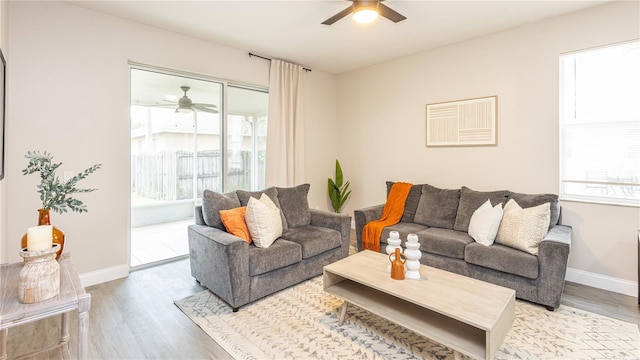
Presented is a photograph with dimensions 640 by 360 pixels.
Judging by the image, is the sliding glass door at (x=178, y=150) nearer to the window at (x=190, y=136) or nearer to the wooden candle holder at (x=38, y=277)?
the window at (x=190, y=136)

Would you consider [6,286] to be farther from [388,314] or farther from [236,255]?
[388,314]


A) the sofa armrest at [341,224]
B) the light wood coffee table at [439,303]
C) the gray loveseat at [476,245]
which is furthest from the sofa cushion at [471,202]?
the light wood coffee table at [439,303]

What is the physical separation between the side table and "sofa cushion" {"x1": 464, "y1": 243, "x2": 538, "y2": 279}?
2856 mm

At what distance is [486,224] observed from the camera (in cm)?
289

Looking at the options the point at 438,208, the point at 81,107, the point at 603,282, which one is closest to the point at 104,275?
the point at 81,107

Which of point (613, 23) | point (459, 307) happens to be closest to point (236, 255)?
point (459, 307)

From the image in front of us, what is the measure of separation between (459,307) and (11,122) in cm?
375

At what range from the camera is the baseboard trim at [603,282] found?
2771mm

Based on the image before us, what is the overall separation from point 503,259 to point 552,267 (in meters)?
0.34

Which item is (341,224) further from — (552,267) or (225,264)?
(552,267)

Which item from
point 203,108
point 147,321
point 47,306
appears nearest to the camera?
point 47,306

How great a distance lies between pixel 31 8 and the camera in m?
2.66

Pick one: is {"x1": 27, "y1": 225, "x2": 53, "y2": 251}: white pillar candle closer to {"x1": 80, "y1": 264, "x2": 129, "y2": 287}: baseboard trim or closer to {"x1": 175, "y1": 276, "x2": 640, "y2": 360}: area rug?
{"x1": 175, "y1": 276, "x2": 640, "y2": 360}: area rug

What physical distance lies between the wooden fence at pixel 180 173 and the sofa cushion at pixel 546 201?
338cm
